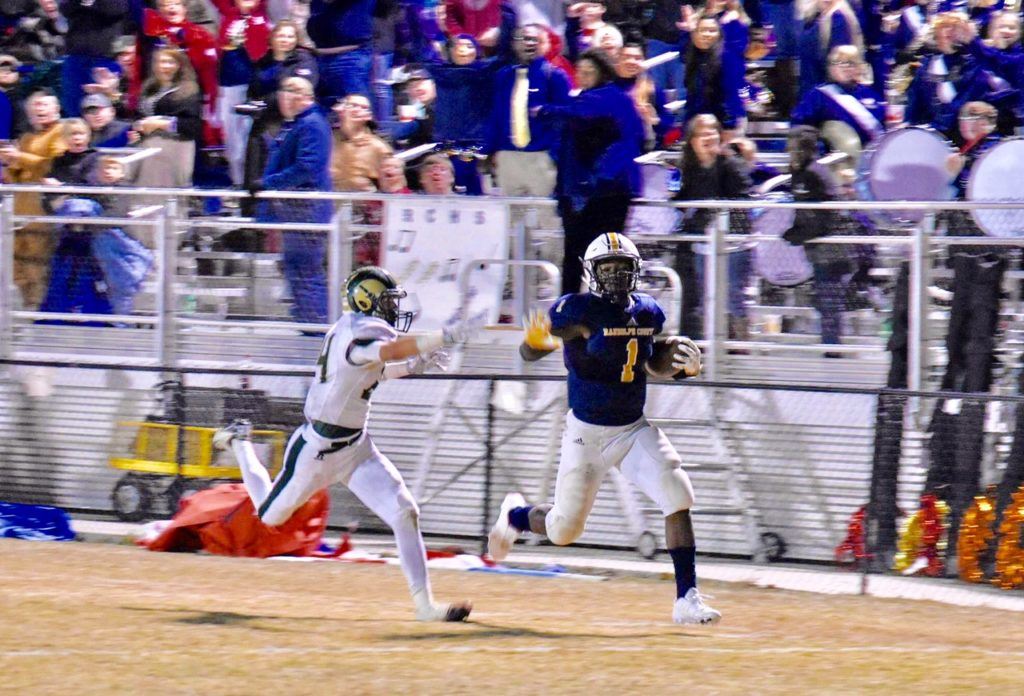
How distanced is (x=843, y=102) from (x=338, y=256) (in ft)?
13.5

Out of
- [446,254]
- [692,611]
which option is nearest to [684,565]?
[692,611]

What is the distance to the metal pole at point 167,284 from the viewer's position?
1510 cm

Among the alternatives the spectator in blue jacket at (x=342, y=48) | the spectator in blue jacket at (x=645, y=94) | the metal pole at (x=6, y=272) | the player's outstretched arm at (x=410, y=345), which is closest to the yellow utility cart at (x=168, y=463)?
the metal pole at (x=6, y=272)

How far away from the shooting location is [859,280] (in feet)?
43.0

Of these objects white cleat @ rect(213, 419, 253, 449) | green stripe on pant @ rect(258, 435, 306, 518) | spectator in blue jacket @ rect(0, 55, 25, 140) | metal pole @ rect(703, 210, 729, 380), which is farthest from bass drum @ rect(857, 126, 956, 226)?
spectator in blue jacket @ rect(0, 55, 25, 140)

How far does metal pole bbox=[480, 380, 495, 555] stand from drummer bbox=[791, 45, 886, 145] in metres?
3.18

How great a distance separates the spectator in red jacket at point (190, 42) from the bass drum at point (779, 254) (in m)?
5.84

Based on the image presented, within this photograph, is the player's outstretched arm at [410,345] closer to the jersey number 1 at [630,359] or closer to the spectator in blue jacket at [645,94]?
the jersey number 1 at [630,359]

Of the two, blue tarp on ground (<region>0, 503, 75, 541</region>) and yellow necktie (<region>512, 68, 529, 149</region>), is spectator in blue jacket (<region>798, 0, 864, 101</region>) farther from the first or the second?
blue tarp on ground (<region>0, 503, 75, 541</region>)

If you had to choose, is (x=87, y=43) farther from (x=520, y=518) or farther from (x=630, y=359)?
(x=630, y=359)

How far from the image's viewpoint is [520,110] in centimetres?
1455

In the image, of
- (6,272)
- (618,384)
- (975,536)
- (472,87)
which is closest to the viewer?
(618,384)

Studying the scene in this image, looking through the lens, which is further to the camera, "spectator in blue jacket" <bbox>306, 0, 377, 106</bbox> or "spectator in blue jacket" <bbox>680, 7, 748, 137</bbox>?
"spectator in blue jacket" <bbox>306, 0, 377, 106</bbox>

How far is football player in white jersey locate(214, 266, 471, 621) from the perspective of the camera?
33.3 ft
